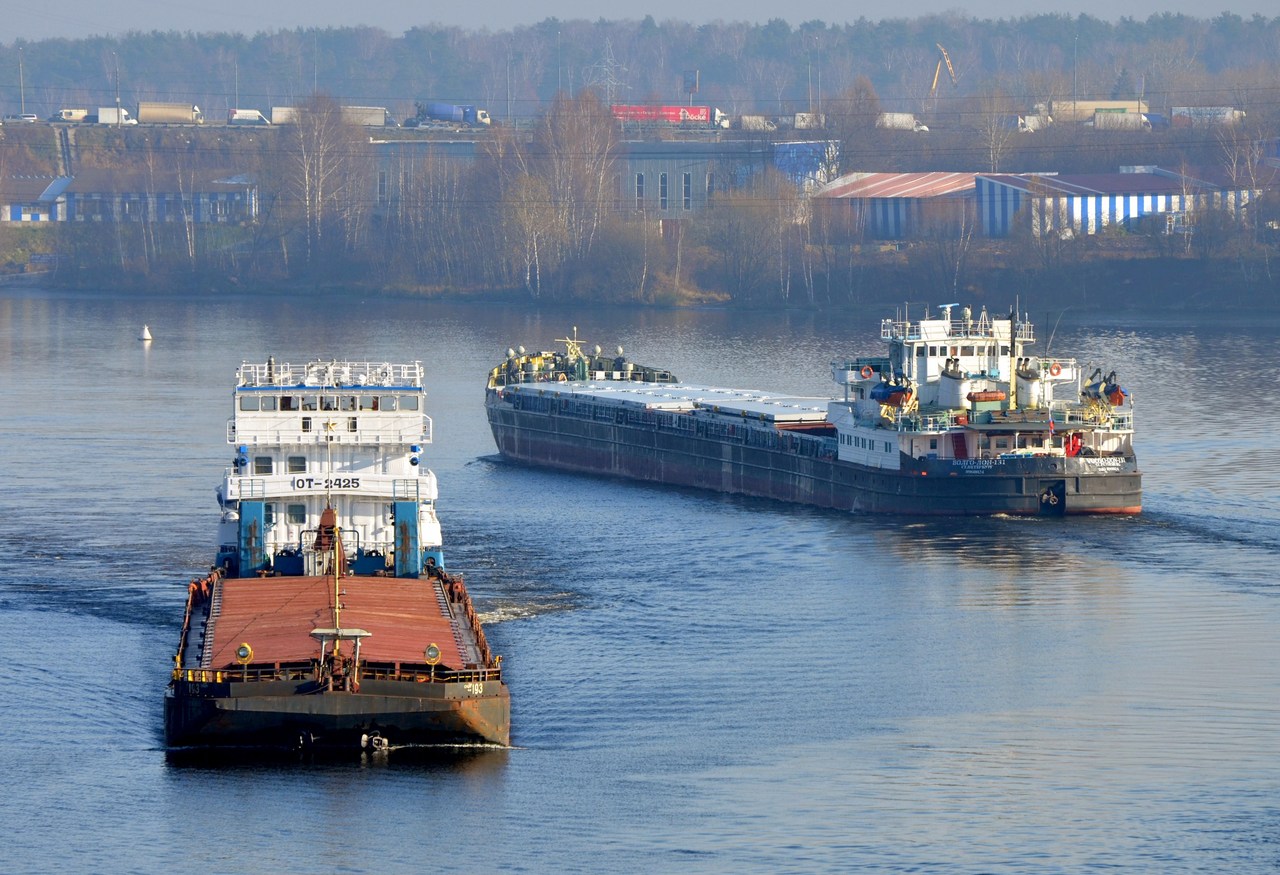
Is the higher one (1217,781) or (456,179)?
(456,179)

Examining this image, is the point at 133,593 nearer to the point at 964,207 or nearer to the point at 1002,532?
the point at 1002,532

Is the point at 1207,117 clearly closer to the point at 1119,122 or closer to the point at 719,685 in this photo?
the point at 1119,122

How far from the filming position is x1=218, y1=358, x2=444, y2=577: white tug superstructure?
52.8 metres

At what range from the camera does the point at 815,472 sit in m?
75.2

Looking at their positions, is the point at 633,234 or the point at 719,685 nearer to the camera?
the point at 719,685

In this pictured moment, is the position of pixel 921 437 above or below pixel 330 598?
above

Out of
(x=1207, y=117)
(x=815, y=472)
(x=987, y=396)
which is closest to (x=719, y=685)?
(x=987, y=396)

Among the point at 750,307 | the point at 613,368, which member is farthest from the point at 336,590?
the point at 750,307

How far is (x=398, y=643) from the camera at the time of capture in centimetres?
4409

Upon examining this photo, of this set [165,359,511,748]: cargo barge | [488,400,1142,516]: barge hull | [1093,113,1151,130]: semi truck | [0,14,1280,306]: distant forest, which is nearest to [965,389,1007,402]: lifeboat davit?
[488,400,1142,516]: barge hull

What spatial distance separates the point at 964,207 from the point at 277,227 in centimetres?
6129

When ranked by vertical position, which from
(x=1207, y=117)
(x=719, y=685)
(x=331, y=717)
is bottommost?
(x=719, y=685)

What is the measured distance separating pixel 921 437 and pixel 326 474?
2295cm

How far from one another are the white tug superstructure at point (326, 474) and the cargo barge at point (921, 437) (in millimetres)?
17214
